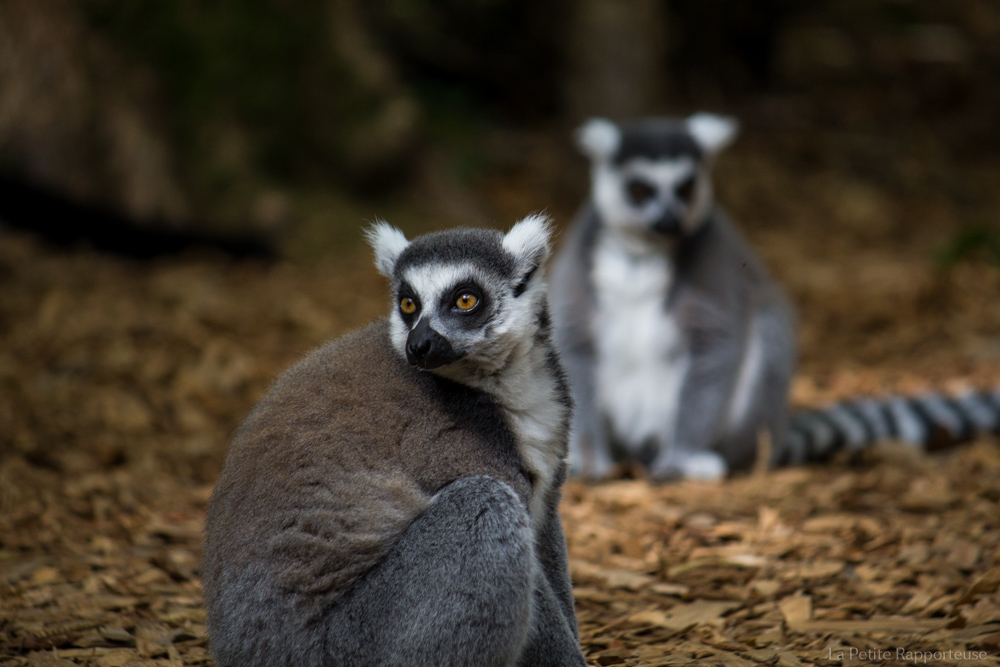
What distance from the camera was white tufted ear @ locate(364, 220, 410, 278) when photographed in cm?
366

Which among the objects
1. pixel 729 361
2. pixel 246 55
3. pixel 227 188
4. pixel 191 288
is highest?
pixel 246 55

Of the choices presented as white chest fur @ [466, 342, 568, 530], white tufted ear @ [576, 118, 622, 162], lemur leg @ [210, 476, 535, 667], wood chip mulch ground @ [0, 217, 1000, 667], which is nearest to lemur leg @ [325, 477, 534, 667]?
lemur leg @ [210, 476, 535, 667]

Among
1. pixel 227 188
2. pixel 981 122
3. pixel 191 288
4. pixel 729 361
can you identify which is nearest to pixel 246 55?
pixel 227 188

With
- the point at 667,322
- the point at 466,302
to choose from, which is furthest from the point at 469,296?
the point at 667,322

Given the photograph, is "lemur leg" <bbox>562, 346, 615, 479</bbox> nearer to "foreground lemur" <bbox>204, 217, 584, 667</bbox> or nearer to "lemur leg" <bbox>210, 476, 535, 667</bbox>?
"foreground lemur" <bbox>204, 217, 584, 667</bbox>

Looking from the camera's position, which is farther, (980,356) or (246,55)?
(246,55)

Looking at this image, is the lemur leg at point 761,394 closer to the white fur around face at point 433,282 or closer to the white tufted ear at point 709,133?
the white tufted ear at point 709,133

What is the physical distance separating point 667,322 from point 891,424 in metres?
1.52

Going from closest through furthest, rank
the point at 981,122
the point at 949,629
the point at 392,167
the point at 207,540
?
the point at 207,540, the point at 949,629, the point at 392,167, the point at 981,122

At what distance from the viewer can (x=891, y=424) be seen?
19.5 ft

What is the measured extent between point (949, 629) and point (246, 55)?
8345mm

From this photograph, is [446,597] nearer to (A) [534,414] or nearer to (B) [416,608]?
(B) [416,608]

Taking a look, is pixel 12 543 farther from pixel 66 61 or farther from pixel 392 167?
pixel 392 167

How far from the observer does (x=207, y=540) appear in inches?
121
